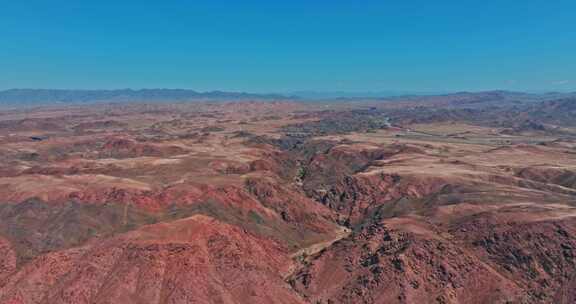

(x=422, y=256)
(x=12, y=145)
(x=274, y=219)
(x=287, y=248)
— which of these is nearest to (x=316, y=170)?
(x=274, y=219)

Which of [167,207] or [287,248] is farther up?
[167,207]

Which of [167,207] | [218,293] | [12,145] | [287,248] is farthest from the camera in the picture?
[12,145]

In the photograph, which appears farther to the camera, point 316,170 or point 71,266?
point 316,170

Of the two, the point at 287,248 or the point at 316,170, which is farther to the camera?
the point at 316,170

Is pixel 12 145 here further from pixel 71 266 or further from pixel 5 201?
pixel 71 266

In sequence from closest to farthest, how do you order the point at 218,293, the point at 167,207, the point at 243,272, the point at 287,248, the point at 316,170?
the point at 218,293
the point at 243,272
the point at 287,248
the point at 167,207
the point at 316,170

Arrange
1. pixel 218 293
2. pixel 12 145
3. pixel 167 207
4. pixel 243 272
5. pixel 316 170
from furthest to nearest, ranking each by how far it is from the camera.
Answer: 1. pixel 12 145
2. pixel 316 170
3. pixel 167 207
4. pixel 243 272
5. pixel 218 293

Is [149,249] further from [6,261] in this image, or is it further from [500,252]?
[500,252]

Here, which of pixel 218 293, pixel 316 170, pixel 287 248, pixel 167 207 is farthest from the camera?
Answer: pixel 316 170

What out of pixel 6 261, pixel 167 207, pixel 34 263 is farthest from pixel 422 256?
pixel 6 261
